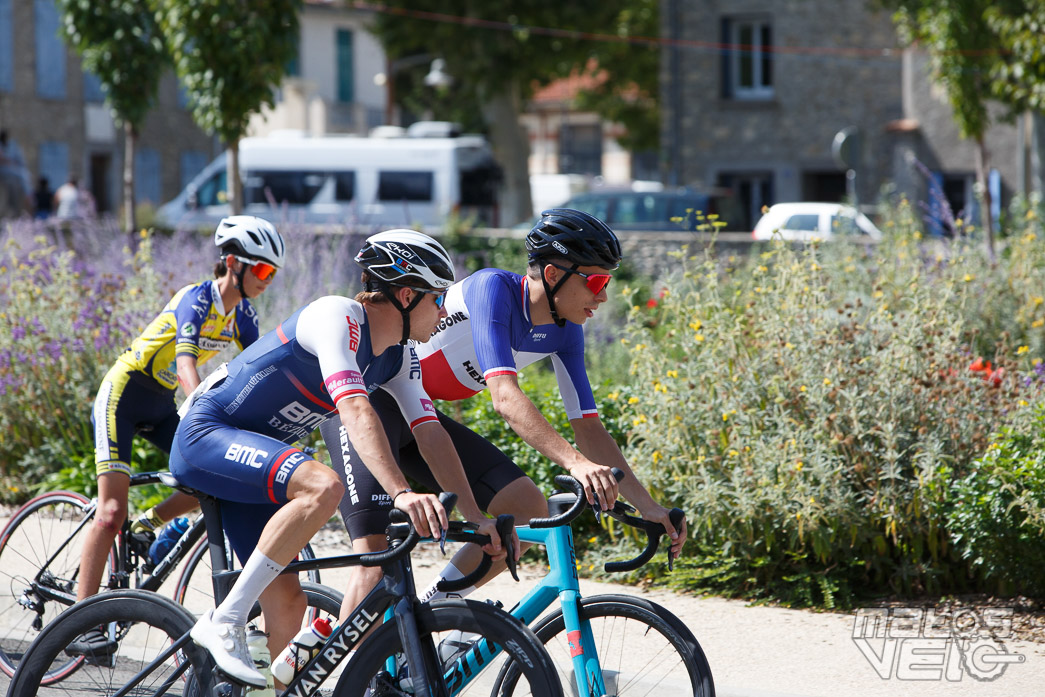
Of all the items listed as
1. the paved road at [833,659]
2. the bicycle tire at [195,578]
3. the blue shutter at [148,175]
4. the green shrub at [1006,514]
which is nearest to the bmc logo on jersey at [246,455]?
the bicycle tire at [195,578]

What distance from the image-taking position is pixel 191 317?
491 centimetres

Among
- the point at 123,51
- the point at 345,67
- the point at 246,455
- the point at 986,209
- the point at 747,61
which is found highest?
the point at 345,67

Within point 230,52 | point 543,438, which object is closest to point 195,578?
point 543,438

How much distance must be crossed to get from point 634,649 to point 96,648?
1.73 meters

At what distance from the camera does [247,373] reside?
3795 mm

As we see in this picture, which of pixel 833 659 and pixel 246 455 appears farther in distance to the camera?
pixel 833 659

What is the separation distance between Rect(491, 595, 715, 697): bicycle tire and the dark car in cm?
1700

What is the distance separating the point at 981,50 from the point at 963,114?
813mm

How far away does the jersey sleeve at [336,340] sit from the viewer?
354 cm

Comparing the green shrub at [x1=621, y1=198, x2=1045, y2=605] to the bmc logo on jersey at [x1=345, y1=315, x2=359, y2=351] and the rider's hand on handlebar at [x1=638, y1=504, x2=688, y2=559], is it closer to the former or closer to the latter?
the rider's hand on handlebar at [x1=638, y1=504, x2=688, y2=559]

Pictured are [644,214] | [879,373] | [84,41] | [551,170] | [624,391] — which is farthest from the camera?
[551,170]

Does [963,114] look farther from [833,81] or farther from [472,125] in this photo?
[472,125]

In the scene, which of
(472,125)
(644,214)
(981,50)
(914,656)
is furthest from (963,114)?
(472,125)

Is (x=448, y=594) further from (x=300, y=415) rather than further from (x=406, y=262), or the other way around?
(x=406, y=262)
